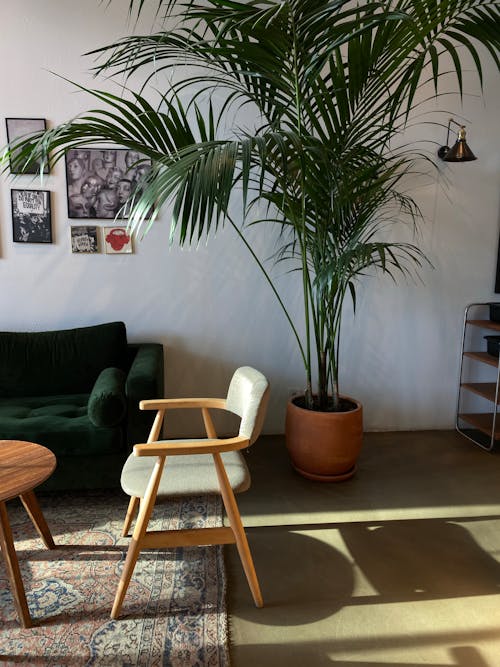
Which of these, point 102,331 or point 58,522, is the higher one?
point 102,331

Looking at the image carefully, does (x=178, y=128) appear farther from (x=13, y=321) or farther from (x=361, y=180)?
(x=13, y=321)

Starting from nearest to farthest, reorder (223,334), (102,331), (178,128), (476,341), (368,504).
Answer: (178,128), (368,504), (102,331), (223,334), (476,341)

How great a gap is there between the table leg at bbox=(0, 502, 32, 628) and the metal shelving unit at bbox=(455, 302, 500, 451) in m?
2.82

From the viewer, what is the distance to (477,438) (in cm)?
A: 352

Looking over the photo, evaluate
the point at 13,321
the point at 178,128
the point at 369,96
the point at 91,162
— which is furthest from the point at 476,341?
the point at 13,321

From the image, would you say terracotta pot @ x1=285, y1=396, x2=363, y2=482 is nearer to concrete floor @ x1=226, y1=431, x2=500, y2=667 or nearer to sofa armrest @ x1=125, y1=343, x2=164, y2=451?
concrete floor @ x1=226, y1=431, x2=500, y2=667

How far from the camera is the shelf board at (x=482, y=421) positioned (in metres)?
3.35

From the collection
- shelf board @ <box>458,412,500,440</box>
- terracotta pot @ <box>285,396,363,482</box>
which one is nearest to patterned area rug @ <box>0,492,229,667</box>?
terracotta pot @ <box>285,396,363,482</box>

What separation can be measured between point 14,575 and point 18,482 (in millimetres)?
320

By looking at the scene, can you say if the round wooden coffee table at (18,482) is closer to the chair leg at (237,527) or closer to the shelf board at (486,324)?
the chair leg at (237,527)

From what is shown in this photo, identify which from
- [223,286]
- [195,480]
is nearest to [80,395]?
[223,286]

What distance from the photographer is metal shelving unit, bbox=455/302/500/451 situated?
3.47 meters

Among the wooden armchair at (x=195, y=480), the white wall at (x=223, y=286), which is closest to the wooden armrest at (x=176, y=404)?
the wooden armchair at (x=195, y=480)

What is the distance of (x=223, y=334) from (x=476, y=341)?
71.8 inches
